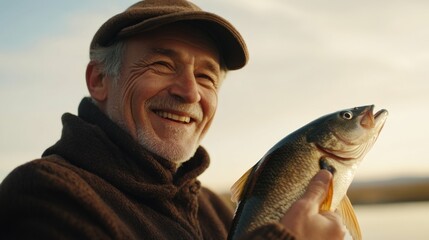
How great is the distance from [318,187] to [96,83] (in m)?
1.23

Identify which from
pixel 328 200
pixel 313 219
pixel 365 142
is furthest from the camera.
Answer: pixel 365 142

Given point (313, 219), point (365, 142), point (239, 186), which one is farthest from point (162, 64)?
point (313, 219)

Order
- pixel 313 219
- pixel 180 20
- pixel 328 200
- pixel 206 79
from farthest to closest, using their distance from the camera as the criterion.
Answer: pixel 206 79 < pixel 180 20 < pixel 328 200 < pixel 313 219

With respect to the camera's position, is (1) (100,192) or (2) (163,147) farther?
(2) (163,147)

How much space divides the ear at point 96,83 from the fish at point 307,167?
32.8 inches

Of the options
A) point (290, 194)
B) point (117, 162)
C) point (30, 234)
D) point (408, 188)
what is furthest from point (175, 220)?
point (408, 188)

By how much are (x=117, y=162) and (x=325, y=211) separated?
2.59ft

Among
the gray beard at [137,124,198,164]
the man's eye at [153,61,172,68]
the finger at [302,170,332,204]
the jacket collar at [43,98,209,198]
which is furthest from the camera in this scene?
the man's eye at [153,61,172,68]

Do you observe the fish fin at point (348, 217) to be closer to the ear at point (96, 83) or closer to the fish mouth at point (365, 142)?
the fish mouth at point (365, 142)

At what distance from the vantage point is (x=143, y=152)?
241 cm

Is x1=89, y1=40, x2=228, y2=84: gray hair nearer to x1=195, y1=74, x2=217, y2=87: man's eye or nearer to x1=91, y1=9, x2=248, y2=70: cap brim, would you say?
x1=91, y1=9, x2=248, y2=70: cap brim

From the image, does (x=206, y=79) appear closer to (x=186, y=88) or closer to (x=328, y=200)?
(x=186, y=88)

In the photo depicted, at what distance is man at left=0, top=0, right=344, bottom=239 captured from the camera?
1.99 m

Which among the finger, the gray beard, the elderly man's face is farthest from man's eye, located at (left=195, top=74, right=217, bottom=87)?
the finger
